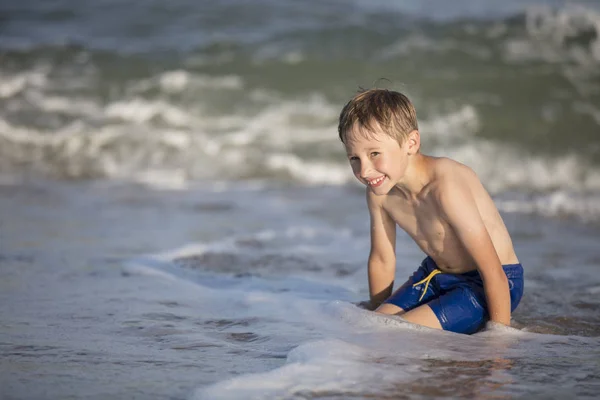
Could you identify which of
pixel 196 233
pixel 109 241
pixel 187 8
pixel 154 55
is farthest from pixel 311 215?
pixel 187 8

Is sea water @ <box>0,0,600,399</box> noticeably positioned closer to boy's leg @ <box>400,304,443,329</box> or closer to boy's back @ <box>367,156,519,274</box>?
boy's leg @ <box>400,304,443,329</box>

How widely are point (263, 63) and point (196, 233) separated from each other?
598 centimetres

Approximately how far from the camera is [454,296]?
3.28 m

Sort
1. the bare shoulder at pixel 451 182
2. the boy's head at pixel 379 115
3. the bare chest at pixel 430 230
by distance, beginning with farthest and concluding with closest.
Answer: the bare chest at pixel 430 230, the bare shoulder at pixel 451 182, the boy's head at pixel 379 115

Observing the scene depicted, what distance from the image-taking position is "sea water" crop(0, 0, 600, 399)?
2.83 meters

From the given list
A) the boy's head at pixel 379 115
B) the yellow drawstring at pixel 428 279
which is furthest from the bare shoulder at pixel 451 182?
the yellow drawstring at pixel 428 279

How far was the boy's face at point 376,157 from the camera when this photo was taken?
3.10 meters

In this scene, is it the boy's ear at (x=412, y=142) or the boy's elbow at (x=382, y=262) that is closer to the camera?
the boy's ear at (x=412, y=142)

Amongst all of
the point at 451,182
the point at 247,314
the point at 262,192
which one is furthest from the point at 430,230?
the point at 262,192

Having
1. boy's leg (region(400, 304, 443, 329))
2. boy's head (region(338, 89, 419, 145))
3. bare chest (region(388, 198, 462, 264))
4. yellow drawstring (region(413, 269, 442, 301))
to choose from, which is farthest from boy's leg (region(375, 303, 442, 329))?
boy's head (region(338, 89, 419, 145))

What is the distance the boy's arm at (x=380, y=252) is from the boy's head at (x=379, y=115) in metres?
0.47

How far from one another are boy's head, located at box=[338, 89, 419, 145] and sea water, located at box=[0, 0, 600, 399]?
0.74 meters

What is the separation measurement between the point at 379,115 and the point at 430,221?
529 mm

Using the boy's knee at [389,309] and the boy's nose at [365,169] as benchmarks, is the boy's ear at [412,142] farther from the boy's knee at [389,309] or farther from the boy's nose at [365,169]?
the boy's knee at [389,309]
